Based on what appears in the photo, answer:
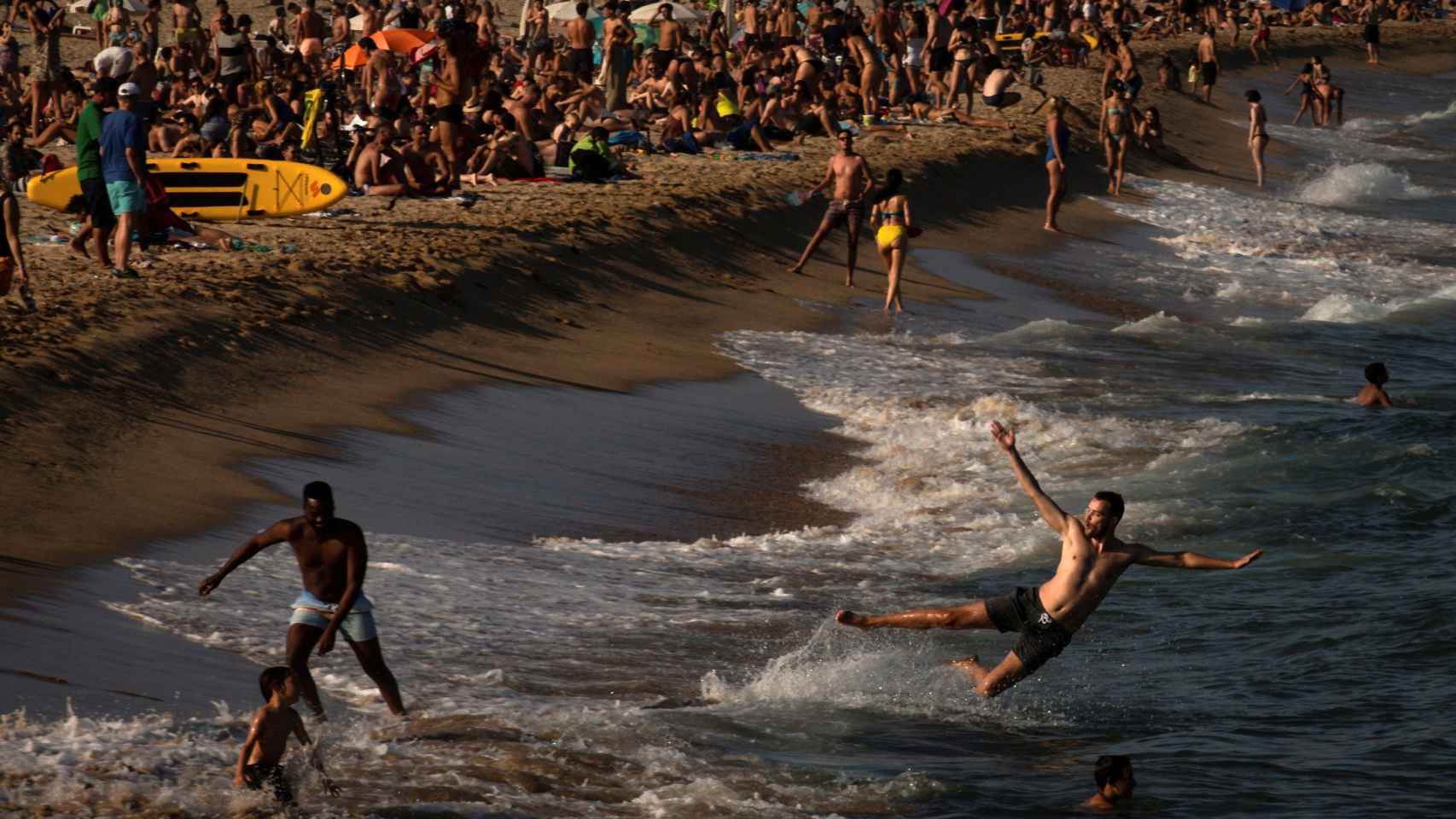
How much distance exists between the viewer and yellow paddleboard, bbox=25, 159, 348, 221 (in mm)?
17969

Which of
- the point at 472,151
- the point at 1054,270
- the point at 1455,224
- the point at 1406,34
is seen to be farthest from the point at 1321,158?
the point at 1406,34

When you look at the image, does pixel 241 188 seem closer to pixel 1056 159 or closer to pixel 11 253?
pixel 11 253

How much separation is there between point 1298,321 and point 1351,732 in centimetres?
1336

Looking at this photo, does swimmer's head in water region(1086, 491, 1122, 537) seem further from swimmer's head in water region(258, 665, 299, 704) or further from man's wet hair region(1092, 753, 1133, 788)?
swimmer's head in water region(258, 665, 299, 704)

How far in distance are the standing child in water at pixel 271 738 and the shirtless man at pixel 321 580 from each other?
0.63 meters

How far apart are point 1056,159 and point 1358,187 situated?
37.1ft

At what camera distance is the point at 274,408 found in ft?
44.0

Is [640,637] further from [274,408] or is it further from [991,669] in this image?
[274,408]

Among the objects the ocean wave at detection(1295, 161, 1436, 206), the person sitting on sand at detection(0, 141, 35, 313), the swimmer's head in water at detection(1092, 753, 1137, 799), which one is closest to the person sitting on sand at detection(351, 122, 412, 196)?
the person sitting on sand at detection(0, 141, 35, 313)

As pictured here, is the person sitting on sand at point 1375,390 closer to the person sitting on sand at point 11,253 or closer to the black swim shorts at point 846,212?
the black swim shorts at point 846,212

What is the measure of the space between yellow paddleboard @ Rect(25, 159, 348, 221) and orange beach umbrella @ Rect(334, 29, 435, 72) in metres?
7.66

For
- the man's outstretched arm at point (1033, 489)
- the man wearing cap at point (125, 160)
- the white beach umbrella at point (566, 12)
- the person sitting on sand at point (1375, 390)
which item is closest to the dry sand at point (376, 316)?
the man wearing cap at point (125, 160)

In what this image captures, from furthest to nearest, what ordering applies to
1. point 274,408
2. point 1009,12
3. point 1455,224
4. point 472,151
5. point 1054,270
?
point 1009,12
point 1455,224
point 1054,270
point 472,151
point 274,408

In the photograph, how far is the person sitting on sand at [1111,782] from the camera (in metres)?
8.21
